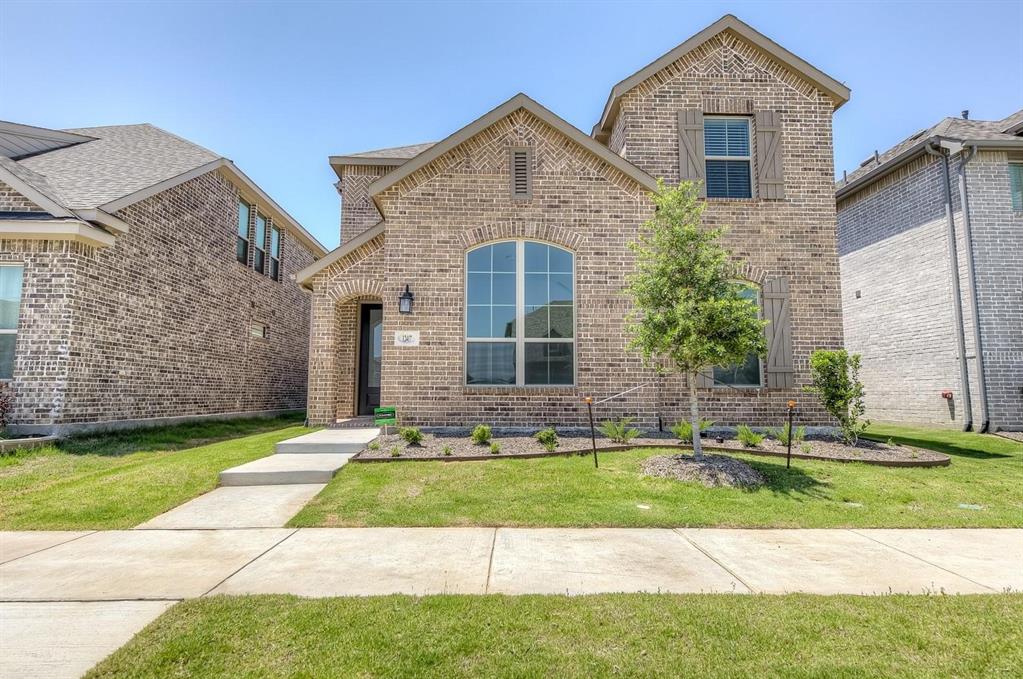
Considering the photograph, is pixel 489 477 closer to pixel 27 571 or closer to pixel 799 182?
pixel 27 571

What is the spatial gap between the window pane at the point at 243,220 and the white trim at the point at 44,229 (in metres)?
6.18

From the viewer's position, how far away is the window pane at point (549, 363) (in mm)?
9492

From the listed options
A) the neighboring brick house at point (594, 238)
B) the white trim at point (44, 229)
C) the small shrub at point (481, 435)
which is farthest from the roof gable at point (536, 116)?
the white trim at point (44, 229)

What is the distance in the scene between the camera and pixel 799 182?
1034 centimetres

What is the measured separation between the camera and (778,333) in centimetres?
984

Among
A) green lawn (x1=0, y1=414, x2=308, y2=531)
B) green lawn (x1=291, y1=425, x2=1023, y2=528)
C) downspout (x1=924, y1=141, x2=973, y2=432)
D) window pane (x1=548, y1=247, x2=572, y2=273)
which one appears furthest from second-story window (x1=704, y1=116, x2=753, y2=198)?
green lawn (x1=0, y1=414, x2=308, y2=531)

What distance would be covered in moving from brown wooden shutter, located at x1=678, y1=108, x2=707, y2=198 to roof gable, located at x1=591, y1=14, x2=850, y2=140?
1132mm

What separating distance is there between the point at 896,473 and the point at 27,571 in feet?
31.5

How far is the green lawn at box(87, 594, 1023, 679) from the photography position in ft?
7.79

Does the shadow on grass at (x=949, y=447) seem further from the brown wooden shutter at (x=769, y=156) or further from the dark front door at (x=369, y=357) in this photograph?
the dark front door at (x=369, y=357)

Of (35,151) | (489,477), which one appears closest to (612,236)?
(489,477)

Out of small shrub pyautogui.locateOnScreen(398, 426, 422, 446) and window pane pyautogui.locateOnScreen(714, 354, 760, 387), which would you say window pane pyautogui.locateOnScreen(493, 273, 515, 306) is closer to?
small shrub pyautogui.locateOnScreen(398, 426, 422, 446)

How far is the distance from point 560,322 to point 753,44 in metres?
7.49

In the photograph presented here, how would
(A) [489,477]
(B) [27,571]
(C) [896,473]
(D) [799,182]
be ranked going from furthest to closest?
(D) [799,182], (C) [896,473], (A) [489,477], (B) [27,571]
